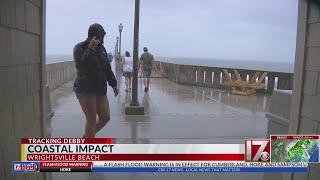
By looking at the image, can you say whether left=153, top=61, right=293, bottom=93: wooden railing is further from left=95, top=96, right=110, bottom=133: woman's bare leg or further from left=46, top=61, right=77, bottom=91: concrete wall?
left=95, top=96, right=110, bottom=133: woman's bare leg

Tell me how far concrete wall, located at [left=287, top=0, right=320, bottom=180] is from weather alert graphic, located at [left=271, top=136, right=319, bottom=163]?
0.10m

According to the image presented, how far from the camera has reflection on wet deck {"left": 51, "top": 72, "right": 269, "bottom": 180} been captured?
20.4 ft

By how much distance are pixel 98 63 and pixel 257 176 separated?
2.45 meters

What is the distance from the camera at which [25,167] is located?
10.0 ft

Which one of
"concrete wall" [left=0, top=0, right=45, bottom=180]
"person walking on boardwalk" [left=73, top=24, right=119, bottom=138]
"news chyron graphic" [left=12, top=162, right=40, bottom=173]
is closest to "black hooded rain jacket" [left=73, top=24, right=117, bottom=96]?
"person walking on boardwalk" [left=73, top=24, right=119, bottom=138]

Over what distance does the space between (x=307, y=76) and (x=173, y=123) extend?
4.22m

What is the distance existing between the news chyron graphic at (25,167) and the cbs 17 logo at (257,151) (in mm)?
1918

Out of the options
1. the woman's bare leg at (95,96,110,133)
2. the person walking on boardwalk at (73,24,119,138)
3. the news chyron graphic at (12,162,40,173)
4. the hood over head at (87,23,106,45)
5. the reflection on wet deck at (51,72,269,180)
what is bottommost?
the reflection on wet deck at (51,72,269,180)

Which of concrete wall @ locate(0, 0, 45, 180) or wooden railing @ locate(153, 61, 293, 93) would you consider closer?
concrete wall @ locate(0, 0, 45, 180)

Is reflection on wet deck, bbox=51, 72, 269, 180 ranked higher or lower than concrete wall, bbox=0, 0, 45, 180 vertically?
lower

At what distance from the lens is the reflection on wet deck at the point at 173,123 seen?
6207mm

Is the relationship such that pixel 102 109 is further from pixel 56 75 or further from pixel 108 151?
pixel 56 75

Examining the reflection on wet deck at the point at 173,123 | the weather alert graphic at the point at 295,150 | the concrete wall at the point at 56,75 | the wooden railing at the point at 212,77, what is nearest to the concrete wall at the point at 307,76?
the weather alert graphic at the point at 295,150

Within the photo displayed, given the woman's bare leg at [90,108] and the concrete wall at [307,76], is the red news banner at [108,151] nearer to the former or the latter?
the concrete wall at [307,76]
